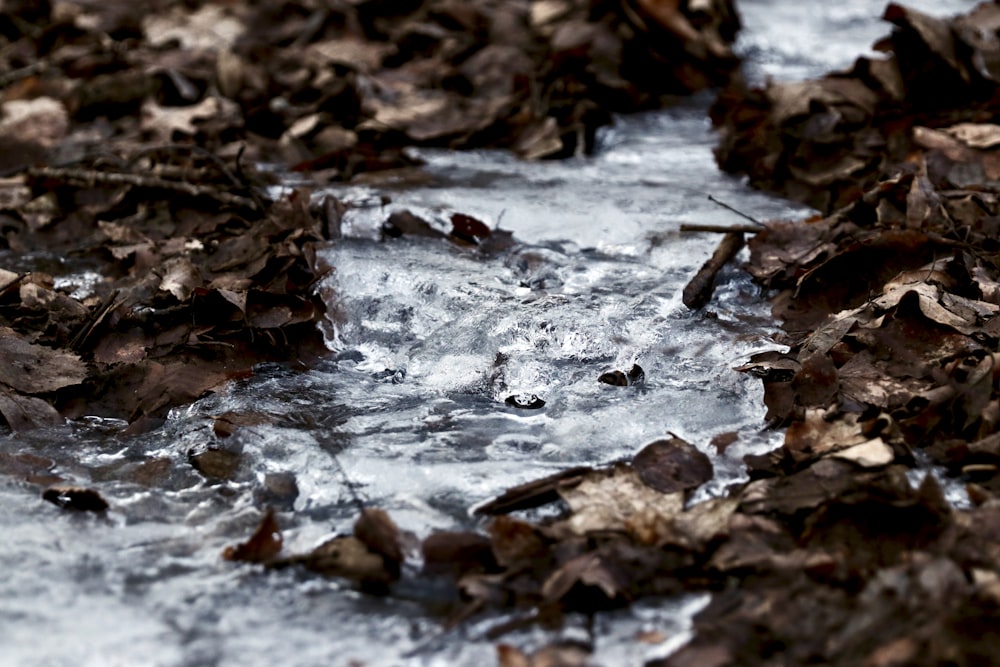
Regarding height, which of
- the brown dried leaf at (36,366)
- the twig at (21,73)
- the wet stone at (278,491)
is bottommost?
the twig at (21,73)

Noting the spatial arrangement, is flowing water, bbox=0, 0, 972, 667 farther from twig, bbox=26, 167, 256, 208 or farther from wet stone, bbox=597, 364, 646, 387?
twig, bbox=26, 167, 256, 208

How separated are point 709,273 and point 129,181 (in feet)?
5.91

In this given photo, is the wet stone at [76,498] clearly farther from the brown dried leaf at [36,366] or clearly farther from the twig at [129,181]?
the twig at [129,181]

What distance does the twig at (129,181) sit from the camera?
3.05 meters

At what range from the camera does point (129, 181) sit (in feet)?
10.4

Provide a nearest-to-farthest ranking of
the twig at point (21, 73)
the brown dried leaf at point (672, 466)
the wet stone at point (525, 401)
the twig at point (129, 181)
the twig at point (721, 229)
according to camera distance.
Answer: the brown dried leaf at point (672, 466), the wet stone at point (525, 401), the twig at point (721, 229), the twig at point (129, 181), the twig at point (21, 73)

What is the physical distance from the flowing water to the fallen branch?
0.10ft

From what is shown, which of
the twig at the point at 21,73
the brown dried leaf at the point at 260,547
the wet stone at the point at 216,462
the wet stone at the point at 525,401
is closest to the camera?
the brown dried leaf at the point at 260,547

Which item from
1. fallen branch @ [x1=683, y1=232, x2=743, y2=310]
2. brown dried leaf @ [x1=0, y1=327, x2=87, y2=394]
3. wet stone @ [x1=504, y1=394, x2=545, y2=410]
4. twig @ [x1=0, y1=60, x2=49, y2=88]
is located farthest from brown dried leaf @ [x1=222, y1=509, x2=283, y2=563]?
twig @ [x1=0, y1=60, x2=49, y2=88]

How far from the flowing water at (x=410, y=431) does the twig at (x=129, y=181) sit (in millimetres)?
356

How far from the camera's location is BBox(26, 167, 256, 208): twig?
10.0 ft

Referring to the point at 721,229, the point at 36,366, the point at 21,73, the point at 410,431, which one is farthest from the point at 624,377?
the point at 21,73

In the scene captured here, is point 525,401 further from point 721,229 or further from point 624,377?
point 721,229

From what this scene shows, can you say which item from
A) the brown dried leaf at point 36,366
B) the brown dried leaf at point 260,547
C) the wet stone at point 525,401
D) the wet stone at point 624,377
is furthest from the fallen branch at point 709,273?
the brown dried leaf at point 36,366
